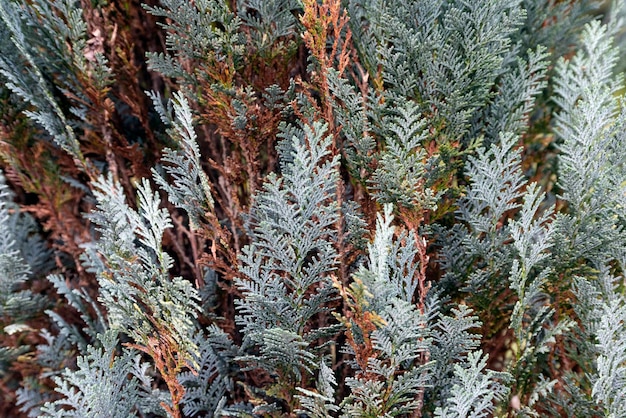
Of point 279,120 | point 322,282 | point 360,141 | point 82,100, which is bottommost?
point 322,282

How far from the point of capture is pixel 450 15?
6.17ft

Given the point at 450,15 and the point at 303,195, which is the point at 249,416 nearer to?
the point at 303,195

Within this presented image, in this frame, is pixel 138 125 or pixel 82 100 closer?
pixel 82 100

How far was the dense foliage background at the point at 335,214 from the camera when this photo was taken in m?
1.74

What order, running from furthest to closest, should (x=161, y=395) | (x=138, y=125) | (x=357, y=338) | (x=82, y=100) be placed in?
(x=138, y=125) → (x=82, y=100) → (x=161, y=395) → (x=357, y=338)

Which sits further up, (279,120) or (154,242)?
(279,120)

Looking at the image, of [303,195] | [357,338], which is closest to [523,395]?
[357,338]

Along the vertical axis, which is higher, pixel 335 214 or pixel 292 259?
pixel 335 214

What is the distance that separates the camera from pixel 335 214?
1795 millimetres

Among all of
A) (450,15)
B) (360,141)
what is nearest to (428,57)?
(450,15)

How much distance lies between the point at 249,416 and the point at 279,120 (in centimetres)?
108

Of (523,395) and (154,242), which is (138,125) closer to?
(154,242)

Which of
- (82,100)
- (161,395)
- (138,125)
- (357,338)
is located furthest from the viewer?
(138,125)

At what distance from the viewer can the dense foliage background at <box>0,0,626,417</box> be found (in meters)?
1.74
